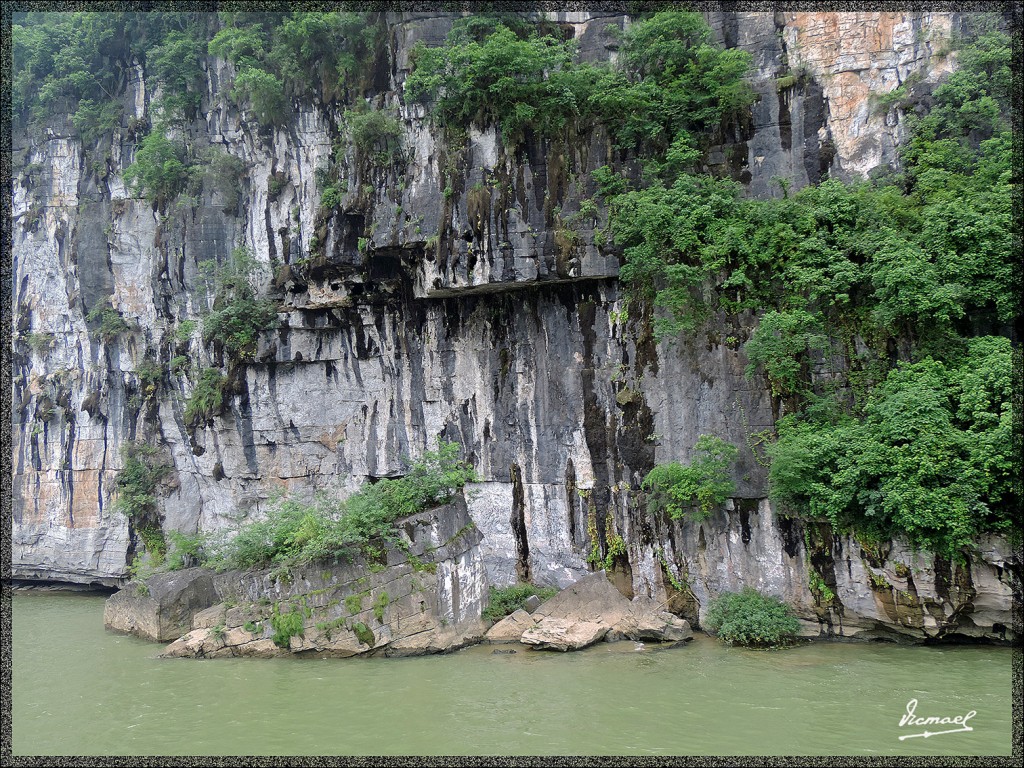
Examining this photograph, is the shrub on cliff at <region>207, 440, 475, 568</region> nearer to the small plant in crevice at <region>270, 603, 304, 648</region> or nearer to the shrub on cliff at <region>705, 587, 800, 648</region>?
the small plant in crevice at <region>270, 603, 304, 648</region>

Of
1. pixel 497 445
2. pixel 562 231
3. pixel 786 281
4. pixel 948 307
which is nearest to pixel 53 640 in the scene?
pixel 497 445

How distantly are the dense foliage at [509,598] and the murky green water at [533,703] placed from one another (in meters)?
1.37

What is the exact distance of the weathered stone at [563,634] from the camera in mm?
11062

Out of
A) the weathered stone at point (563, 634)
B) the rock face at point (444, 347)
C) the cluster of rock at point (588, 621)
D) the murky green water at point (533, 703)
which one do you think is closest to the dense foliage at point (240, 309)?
the rock face at point (444, 347)

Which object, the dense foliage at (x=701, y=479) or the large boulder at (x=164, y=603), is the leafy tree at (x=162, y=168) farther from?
the dense foliage at (x=701, y=479)

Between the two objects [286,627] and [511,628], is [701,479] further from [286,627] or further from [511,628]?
[286,627]

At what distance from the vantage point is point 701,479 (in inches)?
448

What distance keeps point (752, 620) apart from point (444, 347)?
7.62 meters

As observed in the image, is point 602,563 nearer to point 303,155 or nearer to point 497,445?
point 497,445

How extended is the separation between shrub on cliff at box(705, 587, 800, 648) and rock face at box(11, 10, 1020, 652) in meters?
0.29

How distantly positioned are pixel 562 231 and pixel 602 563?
588cm

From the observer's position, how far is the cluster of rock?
1117cm

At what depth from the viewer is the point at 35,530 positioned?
62.8 feet

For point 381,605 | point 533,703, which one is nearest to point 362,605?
point 381,605
